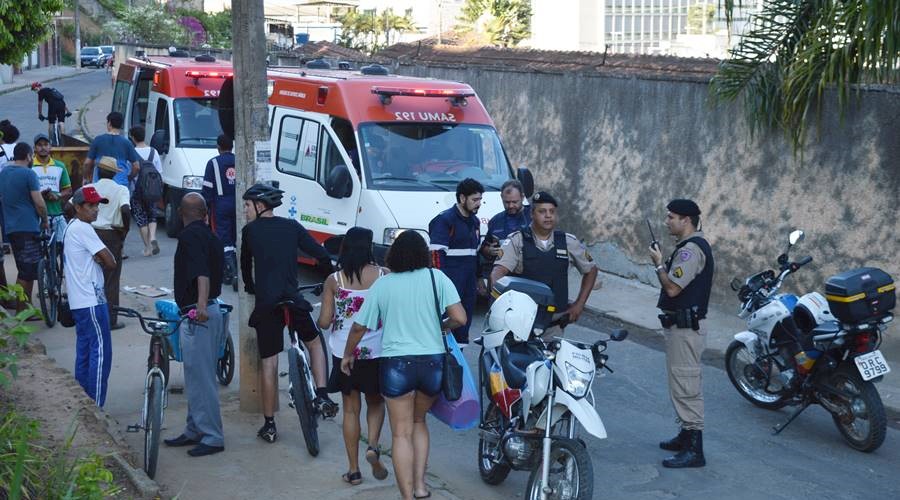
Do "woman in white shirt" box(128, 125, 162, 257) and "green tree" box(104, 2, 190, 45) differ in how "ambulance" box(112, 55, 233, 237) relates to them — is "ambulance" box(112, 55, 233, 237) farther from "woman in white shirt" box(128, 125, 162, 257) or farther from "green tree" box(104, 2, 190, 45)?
"green tree" box(104, 2, 190, 45)

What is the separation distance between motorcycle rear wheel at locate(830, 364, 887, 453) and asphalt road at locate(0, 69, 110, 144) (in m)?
24.2

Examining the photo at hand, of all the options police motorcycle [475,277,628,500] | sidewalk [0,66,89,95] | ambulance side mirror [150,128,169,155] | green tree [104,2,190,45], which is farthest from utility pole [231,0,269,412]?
sidewalk [0,66,89,95]

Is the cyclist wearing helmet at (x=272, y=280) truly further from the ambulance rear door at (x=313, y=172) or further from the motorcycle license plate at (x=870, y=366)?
the ambulance rear door at (x=313, y=172)

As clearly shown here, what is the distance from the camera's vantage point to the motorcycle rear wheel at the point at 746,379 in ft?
29.0

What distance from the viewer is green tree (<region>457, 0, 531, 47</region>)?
4748 cm

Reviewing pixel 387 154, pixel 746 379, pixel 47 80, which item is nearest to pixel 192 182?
pixel 387 154

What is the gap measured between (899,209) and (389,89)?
550 centimetres

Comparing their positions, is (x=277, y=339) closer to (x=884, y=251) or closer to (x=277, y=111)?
(x=884, y=251)

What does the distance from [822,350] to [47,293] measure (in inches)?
287

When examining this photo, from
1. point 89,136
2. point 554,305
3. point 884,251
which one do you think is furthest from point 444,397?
point 89,136

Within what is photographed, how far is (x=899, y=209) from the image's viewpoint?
10.4 m

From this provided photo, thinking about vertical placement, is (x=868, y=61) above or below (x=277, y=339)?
above

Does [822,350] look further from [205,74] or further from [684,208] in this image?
[205,74]

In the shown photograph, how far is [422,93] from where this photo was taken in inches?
497
